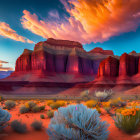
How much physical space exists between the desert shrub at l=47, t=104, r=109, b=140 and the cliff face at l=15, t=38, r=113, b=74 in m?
60.0

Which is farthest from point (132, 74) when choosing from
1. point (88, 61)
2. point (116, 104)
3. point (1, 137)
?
point (1, 137)

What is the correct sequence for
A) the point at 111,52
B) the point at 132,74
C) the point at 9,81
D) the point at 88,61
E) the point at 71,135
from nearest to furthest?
1. the point at 71,135
2. the point at 132,74
3. the point at 9,81
4. the point at 88,61
5. the point at 111,52

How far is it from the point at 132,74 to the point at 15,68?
214ft

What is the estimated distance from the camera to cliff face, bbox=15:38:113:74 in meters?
65.0

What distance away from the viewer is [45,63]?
63.4m

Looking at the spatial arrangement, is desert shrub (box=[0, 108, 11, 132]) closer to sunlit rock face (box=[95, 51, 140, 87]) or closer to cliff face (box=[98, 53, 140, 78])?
sunlit rock face (box=[95, 51, 140, 87])

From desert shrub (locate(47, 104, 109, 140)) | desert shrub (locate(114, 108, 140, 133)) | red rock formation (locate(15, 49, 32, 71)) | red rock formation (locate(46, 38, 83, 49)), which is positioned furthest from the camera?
red rock formation (locate(46, 38, 83, 49))

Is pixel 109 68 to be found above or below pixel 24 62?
below

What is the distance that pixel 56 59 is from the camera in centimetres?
7212

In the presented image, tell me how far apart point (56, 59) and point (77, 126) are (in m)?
69.9

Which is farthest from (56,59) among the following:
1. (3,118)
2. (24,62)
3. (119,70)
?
(3,118)

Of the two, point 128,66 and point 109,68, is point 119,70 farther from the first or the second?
point 109,68

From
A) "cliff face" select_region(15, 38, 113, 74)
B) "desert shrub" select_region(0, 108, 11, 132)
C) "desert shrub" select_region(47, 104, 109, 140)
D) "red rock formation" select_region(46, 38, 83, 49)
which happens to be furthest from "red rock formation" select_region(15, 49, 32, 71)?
"desert shrub" select_region(47, 104, 109, 140)

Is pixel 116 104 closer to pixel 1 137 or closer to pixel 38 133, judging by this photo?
pixel 38 133
